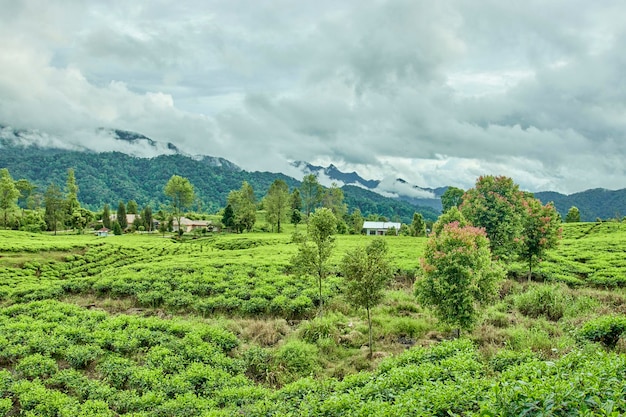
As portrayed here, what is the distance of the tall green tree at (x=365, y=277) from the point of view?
60.1 ft

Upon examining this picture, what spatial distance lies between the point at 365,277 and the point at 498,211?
53.3ft

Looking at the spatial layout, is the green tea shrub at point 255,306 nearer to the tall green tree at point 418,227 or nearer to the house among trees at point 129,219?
the tall green tree at point 418,227

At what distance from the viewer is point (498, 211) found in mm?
28750

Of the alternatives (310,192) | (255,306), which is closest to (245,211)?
(310,192)

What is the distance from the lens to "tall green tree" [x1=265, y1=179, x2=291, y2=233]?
8800 cm

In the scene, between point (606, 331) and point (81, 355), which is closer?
point (606, 331)

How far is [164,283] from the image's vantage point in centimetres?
2814

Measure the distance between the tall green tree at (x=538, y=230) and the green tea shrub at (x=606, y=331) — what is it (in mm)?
14829

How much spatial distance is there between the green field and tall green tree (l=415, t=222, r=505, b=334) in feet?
5.57

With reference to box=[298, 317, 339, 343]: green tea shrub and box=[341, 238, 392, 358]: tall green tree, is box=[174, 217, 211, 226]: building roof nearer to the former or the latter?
box=[298, 317, 339, 343]: green tea shrub

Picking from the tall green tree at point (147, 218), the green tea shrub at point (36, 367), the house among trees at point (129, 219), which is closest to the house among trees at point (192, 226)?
the tall green tree at point (147, 218)

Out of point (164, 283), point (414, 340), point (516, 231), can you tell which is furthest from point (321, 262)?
point (516, 231)

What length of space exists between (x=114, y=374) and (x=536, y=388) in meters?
15.1

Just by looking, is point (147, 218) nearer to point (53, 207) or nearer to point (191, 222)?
point (53, 207)
